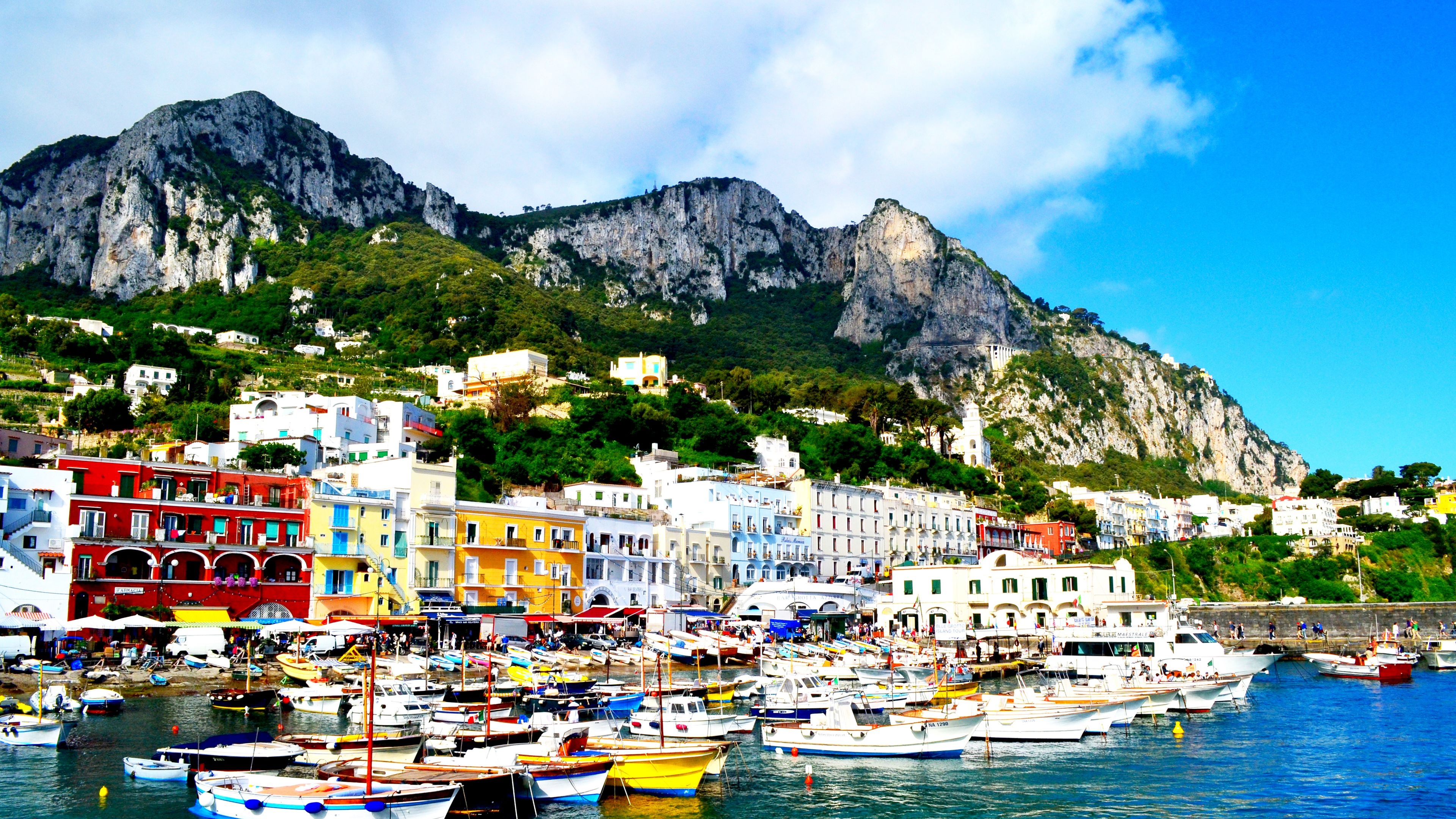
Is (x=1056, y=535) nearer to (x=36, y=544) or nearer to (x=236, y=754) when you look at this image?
(x=36, y=544)

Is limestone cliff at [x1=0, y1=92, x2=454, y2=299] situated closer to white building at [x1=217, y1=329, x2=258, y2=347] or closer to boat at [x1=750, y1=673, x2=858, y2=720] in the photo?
white building at [x1=217, y1=329, x2=258, y2=347]

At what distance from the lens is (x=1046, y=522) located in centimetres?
12162

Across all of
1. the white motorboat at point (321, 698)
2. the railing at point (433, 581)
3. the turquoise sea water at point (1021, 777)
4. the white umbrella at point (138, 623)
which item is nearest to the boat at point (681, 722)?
the turquoise sea water at point (1021, 777)

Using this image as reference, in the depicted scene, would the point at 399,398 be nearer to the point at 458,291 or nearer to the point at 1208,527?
the point at 458,291

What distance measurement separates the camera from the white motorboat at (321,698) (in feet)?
143

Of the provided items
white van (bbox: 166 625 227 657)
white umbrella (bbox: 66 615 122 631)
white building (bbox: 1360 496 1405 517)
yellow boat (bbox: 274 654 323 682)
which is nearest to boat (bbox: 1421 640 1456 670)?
white building (bbox: 1360 496 1405 517)

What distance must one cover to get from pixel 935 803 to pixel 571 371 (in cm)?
11666

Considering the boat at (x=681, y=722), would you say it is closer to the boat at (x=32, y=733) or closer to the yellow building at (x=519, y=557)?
the boat at (x=32, y=733)

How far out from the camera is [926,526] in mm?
103438

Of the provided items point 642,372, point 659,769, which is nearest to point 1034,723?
point 659,769

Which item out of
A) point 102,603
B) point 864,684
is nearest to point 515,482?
point 102,603

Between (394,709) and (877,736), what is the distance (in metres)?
15.5

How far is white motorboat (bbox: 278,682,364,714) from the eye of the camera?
143 feet

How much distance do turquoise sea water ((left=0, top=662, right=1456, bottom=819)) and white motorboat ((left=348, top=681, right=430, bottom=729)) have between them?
4.18ft
